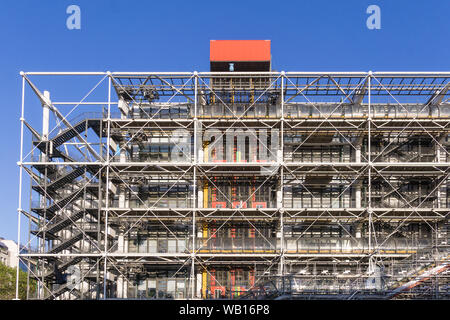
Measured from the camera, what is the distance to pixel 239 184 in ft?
120

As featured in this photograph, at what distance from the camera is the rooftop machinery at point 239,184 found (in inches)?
1330

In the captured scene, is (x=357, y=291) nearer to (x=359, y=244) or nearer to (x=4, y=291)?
(x=359, y=244)

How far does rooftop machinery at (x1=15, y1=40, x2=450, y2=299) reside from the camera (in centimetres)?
3378

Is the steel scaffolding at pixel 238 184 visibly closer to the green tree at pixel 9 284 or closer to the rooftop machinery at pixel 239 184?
the rooftop machinery at pixel 239 184

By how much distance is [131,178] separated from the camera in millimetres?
36844

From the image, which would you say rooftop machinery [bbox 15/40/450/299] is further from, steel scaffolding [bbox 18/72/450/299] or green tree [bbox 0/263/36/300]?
green tree [bbox 0/263/36/300]

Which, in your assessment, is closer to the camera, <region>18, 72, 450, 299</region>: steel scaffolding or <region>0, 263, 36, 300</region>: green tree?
<region>18, 72, 450, 299</region>: steel scaffolding

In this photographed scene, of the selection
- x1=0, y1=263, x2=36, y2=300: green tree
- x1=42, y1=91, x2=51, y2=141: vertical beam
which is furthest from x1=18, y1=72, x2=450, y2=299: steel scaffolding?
x1=0, y1=263, x2=36, y2=300: green tree

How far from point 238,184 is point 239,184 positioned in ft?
0.23

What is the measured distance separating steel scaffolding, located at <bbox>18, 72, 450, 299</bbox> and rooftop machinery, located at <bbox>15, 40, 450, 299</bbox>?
0.30ft

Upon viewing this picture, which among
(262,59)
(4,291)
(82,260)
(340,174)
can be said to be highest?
(262,59)
